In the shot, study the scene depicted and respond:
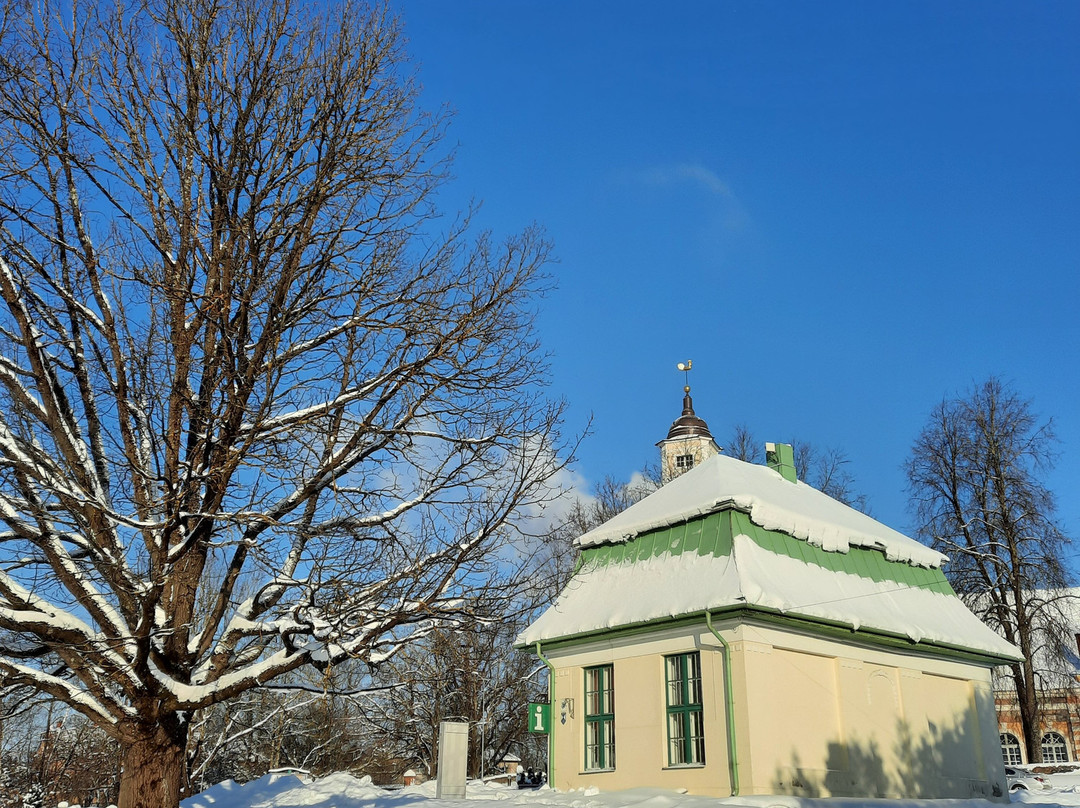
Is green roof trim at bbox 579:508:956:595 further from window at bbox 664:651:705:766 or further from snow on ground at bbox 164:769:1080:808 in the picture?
snow on ground at bbox 164:769:1080:808

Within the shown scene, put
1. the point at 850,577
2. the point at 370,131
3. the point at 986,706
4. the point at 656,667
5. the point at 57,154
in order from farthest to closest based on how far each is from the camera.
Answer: the point at 986,706
the point at 850,577
the point at 656,667
the point at 370,131
the point at 57,154

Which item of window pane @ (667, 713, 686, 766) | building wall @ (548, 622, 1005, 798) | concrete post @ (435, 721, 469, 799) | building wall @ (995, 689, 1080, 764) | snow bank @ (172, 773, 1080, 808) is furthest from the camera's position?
building wall @ (995, 689, 1080, 764)

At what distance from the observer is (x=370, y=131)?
9.94 metres

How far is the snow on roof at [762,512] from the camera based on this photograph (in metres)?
16.5

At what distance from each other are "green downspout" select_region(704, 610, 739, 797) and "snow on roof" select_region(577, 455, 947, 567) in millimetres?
2527

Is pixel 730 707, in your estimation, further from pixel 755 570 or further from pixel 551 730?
pixel 551 730

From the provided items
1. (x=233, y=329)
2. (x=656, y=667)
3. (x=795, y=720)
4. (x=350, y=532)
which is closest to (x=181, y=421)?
(x=233, y=329)

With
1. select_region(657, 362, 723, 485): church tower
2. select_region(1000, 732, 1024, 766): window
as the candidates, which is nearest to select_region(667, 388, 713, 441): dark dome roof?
select_region(657, 362, 723, 485): church tower

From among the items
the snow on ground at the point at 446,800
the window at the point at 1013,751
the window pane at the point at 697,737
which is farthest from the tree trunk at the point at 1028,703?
the window at the point at 1013,751

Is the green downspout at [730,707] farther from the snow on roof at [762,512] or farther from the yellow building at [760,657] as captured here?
the snow on roof at [762,512]

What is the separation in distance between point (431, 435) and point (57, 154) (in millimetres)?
4584

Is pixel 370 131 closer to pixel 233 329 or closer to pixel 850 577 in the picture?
pixel 233 329

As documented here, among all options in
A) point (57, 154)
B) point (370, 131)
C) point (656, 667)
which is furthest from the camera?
point (656, 667)

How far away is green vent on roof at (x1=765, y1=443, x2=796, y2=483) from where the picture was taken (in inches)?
849
